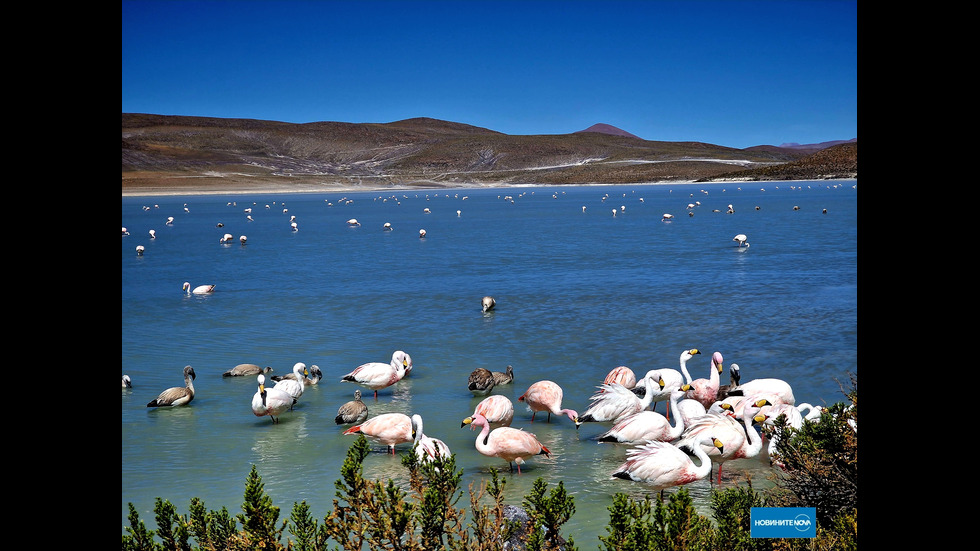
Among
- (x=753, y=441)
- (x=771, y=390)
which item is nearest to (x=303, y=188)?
(x=771, y=390)

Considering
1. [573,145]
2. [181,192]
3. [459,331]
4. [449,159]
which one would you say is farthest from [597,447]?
[573,145]

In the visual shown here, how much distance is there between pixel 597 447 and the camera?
693cm

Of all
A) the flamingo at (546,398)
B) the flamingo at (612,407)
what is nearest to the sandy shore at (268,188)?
the flamingo at (546,398)

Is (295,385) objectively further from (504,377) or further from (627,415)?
(627,415)

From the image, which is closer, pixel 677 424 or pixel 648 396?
pixel 677 424

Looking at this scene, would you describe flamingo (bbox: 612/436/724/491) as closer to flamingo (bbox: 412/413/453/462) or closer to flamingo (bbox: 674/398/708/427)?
flamingo (bbox: 412/413/453/462)

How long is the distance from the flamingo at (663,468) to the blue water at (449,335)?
291 mm

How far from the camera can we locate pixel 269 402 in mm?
7730

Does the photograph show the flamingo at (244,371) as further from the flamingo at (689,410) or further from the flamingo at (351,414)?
the flamingo at (689,410)

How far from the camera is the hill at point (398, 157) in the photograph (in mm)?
94312

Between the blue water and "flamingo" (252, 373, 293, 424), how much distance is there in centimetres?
15

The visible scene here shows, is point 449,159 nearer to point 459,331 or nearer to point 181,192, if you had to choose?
point 181,192

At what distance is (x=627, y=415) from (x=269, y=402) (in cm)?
346

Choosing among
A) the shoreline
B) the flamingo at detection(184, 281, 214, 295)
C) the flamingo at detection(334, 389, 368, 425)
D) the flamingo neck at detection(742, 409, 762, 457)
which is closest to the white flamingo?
the flamingo neck at detection(742, 409, 762, 457)
